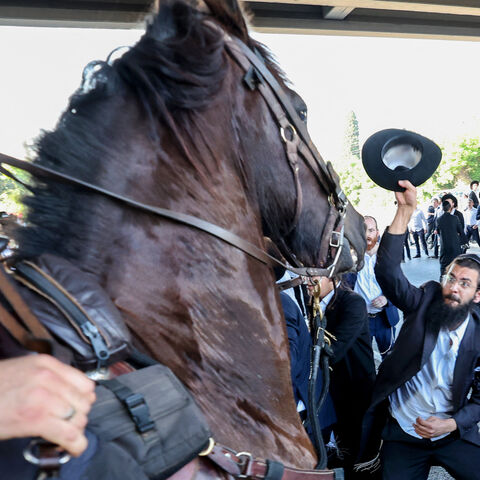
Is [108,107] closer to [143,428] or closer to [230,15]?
[230,15]

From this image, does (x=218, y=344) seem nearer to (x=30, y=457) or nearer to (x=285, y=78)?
(x=30, y=457)

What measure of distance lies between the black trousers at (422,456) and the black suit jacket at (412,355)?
0.09 metres

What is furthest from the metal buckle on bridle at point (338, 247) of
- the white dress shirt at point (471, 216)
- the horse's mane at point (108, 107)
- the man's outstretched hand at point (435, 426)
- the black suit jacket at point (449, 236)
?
the white dress shirt at point (471, 216)

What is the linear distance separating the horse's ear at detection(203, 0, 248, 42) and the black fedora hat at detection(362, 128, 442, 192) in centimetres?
90

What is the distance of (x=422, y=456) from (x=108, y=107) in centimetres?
277

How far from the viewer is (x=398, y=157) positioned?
207cm

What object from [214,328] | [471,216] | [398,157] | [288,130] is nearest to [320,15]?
[398,157]

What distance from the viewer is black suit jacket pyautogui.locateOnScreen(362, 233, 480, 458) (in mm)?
2705

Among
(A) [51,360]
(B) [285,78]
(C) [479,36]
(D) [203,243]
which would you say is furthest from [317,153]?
(C) [479,36]

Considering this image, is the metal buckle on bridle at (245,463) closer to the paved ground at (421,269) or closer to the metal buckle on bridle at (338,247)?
the metal buckle on bridle at (338,247)

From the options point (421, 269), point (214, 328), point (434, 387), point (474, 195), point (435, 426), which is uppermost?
point (474, 195)

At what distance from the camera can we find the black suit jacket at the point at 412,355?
106 inches

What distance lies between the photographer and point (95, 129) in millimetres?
1079

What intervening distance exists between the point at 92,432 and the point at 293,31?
13.9ft
